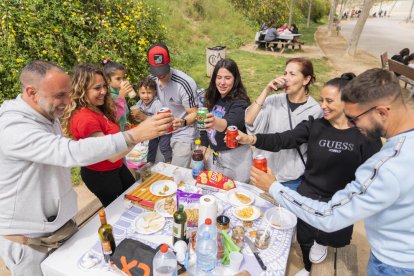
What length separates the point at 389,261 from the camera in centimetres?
190

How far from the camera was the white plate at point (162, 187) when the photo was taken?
2877mm

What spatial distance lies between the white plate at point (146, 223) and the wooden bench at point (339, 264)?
1575mm

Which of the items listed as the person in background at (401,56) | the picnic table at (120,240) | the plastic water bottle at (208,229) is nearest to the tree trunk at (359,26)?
the person in background at (401,56)

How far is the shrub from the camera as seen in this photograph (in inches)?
213

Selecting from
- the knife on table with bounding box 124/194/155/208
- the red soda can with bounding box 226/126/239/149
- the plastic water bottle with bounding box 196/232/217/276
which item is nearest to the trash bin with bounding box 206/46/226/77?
the red soda can with bounding box 226/126/239/149

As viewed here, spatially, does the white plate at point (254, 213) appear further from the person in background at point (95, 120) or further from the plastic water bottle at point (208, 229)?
the person in background at point (95, 120)

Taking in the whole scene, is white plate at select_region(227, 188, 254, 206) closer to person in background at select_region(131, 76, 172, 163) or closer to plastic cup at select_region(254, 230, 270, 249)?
plastic cup at select_region(254, 230, 270, 249)

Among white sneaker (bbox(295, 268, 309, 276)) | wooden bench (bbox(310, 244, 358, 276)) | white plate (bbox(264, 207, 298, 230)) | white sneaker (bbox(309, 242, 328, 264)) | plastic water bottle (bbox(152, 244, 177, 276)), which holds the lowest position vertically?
white sneaker (bbox(295, 268, 309, 276))

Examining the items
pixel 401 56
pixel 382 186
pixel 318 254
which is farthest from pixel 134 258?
pixel 401 56

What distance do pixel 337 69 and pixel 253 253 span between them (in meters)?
13.1

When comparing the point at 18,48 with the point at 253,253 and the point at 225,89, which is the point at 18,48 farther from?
the point at 253,253

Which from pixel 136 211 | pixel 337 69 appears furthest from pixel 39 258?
pixel 337 69

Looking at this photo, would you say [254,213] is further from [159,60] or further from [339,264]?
[159,60]

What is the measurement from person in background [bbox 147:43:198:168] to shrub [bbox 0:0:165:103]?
256 cm
